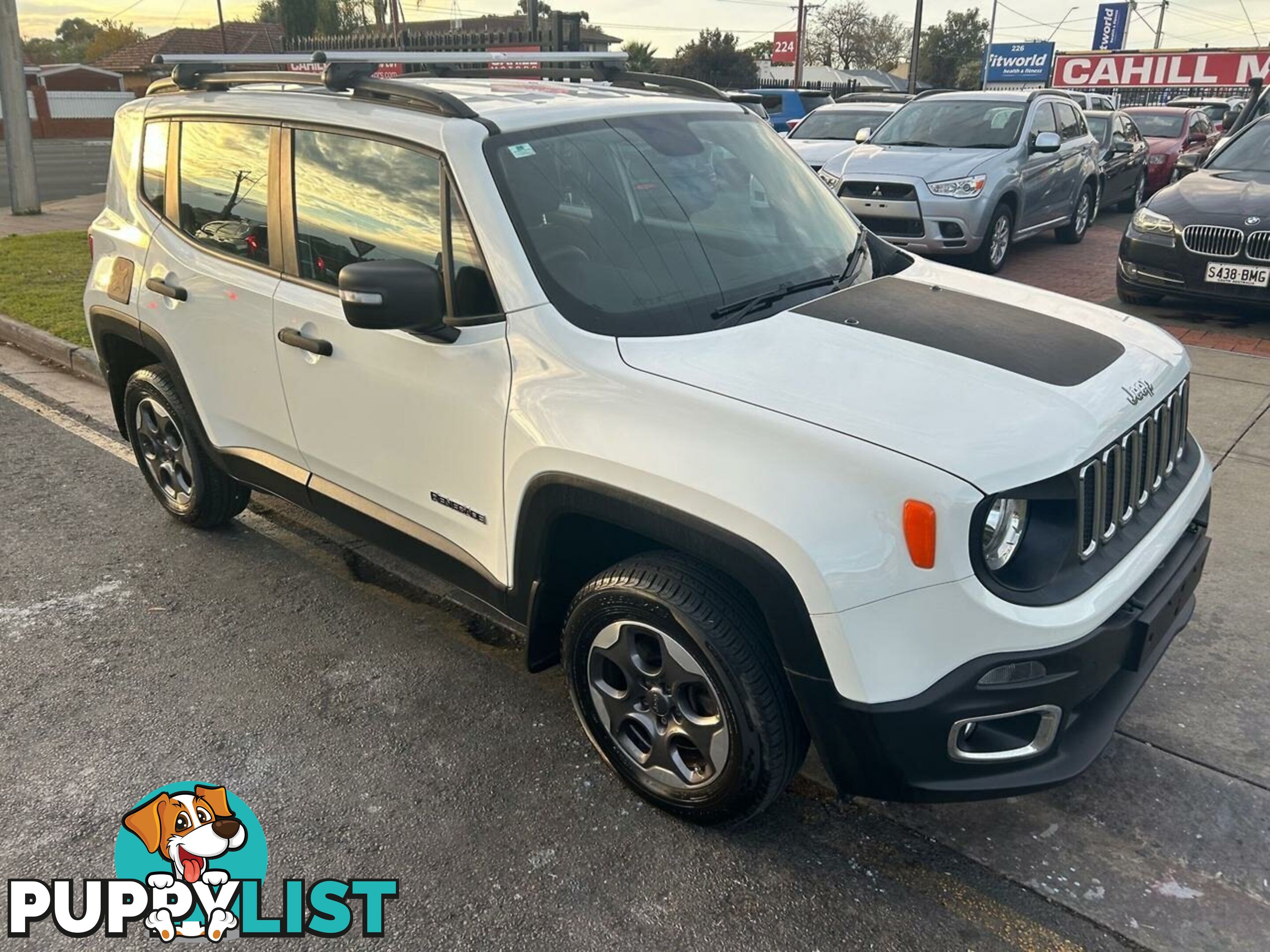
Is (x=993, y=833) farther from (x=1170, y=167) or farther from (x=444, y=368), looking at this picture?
(x=1170, y=167)

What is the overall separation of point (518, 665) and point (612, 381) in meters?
1.43

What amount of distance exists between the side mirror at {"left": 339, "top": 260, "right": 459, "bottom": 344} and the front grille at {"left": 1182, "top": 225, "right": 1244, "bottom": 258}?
6979 millimetres

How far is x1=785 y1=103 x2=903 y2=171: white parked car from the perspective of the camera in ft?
42.8

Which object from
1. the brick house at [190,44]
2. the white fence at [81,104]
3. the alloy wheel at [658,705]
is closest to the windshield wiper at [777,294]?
the alloy wheel at [658,705]

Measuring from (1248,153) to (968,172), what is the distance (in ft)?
7.32

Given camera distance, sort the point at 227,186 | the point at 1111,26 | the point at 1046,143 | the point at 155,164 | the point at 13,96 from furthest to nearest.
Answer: the point at 1111,26 → the point at 13,96 → the point at 1046,143 → the point at 155,164 → the point at 227,186

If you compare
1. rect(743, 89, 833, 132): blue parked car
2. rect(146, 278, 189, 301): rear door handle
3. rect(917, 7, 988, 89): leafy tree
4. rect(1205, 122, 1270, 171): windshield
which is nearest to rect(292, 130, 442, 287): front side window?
rect(146, 278, 189, 301): rear door handle

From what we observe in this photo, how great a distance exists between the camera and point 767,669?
97.7 inches

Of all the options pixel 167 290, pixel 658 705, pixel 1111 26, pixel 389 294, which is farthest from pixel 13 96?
pixel 1111 26

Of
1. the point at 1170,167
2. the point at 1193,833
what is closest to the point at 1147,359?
the point at 1193,833

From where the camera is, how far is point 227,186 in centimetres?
378

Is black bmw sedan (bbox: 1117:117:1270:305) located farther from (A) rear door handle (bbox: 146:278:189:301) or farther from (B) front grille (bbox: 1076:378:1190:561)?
(A) rear door handle (bbox: 146:278:189:301)

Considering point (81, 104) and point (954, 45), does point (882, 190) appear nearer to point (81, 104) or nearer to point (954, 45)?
point (81, 104)

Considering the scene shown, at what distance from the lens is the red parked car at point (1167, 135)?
16188 millimetres
